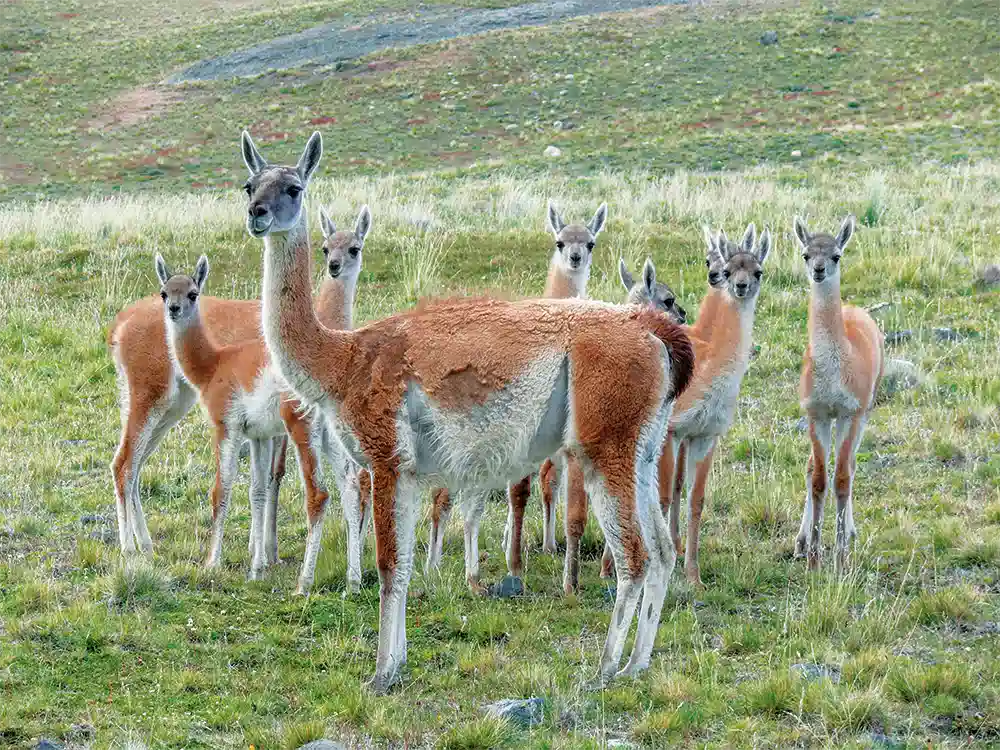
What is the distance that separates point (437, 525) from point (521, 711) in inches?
104

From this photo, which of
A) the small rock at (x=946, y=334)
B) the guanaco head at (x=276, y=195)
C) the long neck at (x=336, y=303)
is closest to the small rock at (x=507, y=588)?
the long neck at (x=336, y=303)

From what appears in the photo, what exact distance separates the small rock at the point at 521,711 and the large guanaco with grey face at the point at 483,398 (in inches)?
20.8

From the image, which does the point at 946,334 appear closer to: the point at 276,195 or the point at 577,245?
the point at 577,245

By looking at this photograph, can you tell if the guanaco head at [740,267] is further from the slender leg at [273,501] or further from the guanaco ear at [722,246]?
the slender leg at [273,501]

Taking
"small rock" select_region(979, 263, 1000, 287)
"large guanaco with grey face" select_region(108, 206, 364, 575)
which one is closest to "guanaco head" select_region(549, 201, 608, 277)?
"large guanaco with grey face" select_region(108, 206, 364, 575)

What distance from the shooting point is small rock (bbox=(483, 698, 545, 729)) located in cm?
568

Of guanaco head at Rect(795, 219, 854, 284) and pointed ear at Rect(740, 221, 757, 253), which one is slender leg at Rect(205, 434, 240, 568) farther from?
guanaco head at Rect(795, 219, 854, 284)

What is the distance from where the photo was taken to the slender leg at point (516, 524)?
798cm

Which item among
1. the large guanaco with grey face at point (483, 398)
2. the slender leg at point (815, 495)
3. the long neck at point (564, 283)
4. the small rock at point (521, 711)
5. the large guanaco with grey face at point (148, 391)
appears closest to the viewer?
the small rock at point (521, 711)

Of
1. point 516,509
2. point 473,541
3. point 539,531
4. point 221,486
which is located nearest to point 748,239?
point 539,531

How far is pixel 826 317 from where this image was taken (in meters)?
8.16

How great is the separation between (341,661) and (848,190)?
17310 mm

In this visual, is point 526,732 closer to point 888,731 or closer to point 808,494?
point 888,731

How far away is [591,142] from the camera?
38.8m
